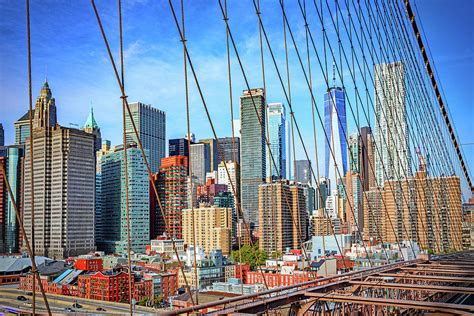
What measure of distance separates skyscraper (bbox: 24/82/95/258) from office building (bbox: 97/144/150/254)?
2975mm

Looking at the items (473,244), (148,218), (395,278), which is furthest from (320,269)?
(148,218)

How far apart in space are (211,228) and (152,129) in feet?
90.4

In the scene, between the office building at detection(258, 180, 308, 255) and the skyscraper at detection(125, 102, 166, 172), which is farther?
the skyscraper at detection(125, 102, 166, 172)

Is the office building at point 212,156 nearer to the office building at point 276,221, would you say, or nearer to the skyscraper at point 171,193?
the skyscraper at point 171,193

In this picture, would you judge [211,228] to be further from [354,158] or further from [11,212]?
[354,158]

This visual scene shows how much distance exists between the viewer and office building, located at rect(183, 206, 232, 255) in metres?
34.1

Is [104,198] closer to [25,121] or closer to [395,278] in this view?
[25,121]

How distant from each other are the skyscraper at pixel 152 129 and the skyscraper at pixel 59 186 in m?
24.4

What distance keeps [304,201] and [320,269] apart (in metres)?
18.3

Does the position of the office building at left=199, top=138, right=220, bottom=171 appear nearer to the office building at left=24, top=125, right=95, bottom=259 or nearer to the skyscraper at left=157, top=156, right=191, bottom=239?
the skyscraper at left=157, top=156, right=191, bottom=239

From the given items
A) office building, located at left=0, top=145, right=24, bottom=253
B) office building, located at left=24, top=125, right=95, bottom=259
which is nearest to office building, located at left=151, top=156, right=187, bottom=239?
office building, located at left=24, top=125, right=95, bottom=259

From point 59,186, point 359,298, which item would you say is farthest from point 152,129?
point 359,298

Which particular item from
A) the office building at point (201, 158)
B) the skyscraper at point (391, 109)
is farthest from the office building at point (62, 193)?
the office building at point (201, 158)

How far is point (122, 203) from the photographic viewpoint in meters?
38.3
